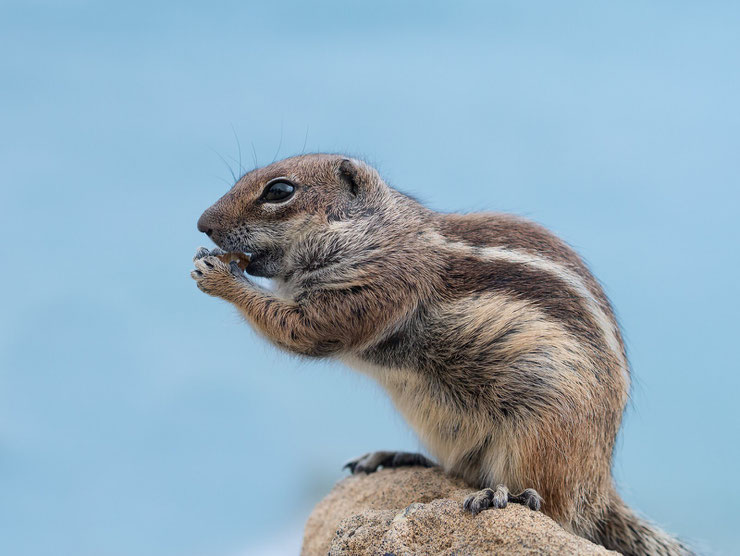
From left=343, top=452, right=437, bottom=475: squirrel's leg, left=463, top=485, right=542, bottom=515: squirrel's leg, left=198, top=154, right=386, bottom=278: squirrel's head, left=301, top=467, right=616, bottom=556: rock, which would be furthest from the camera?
left=343, top=452, right=437, bottom=475: squirrel's leg

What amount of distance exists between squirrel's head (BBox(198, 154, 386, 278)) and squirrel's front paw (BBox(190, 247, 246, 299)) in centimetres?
11

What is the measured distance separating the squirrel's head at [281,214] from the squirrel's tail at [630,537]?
164cm

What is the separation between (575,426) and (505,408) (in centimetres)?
27

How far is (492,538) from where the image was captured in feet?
8.23

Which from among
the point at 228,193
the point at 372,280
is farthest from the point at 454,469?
the point at 228,193

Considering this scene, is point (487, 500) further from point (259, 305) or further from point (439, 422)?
point (259, 305)

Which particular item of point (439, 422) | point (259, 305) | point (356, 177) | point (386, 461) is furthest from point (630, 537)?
point (356, 177)

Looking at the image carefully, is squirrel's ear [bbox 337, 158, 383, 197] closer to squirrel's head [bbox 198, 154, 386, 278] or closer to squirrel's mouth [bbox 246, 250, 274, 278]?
squirrel's head [bbox 198, 154, 386, 278]

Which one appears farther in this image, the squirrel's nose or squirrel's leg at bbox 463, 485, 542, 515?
the squirrel's nose

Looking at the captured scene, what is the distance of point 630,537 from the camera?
329 centimetres

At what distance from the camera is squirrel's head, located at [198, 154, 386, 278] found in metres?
3.36

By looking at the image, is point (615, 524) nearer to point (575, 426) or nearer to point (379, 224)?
point (575, 426)

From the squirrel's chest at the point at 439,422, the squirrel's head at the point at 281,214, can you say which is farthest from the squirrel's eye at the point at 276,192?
the squirrel's chest at the point at 439,422

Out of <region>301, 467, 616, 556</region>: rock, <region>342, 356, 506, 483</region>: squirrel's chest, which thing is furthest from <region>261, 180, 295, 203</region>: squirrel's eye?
<region>301, 467, 616, 556</region>: rock
